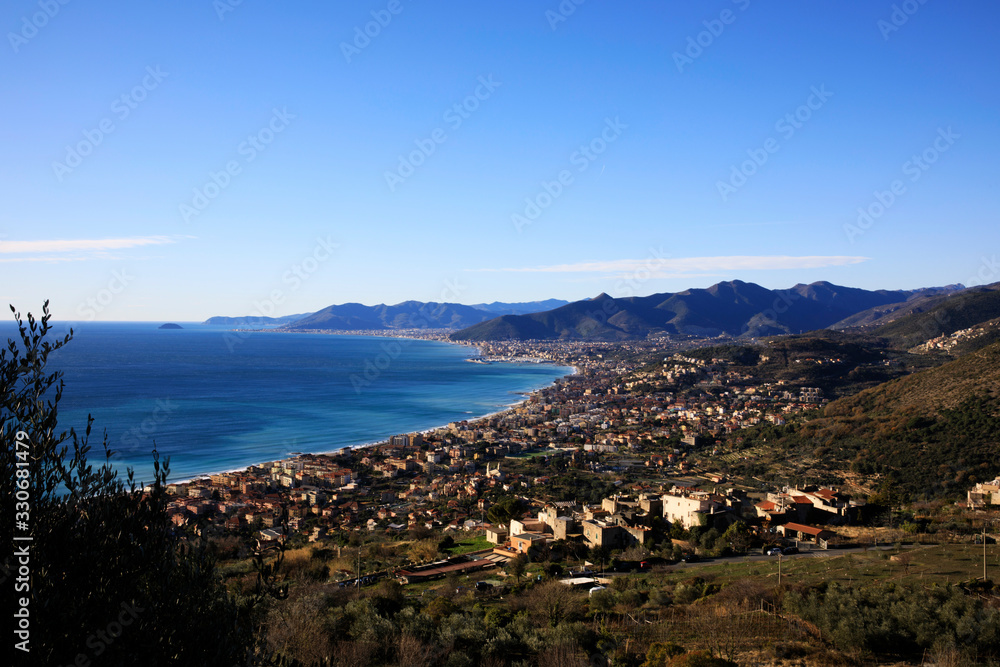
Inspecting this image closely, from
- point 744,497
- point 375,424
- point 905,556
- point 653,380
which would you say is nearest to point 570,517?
point 744,497

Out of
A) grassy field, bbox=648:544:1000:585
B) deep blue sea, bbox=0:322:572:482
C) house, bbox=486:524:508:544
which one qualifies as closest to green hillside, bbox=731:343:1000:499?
grassy field, bbox=648:544:1000:585

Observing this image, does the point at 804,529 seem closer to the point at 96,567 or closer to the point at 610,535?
the point at 610,535

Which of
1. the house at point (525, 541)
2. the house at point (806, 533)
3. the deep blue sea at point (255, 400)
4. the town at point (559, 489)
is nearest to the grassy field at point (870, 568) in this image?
the town at point (559, 489)

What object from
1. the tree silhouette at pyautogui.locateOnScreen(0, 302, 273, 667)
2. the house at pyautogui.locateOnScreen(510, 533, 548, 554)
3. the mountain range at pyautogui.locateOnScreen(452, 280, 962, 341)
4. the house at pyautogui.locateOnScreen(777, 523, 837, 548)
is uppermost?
the mountain range at pyautogui.locateOnScreen(452, 280, 962, 341)

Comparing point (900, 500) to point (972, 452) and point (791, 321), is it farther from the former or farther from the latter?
point (791, 321)

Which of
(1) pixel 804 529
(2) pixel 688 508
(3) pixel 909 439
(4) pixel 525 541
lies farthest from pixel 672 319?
(4) pixel 525 541

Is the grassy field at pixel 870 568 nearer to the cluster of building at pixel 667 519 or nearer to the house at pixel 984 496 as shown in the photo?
the cluster of building at pixel 667 519

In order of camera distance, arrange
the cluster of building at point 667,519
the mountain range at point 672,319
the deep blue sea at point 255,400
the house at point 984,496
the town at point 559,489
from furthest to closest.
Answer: the mountain range at point 672,319, the deep blue sea at point 255,400, the house at point 984,496, the town at point 559,489, the cluster of building at point 667,519

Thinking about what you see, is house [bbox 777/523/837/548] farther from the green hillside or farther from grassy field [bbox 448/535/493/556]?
grassy field [bbox 448/535/493/556]

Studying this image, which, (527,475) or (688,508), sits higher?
(688,508)
